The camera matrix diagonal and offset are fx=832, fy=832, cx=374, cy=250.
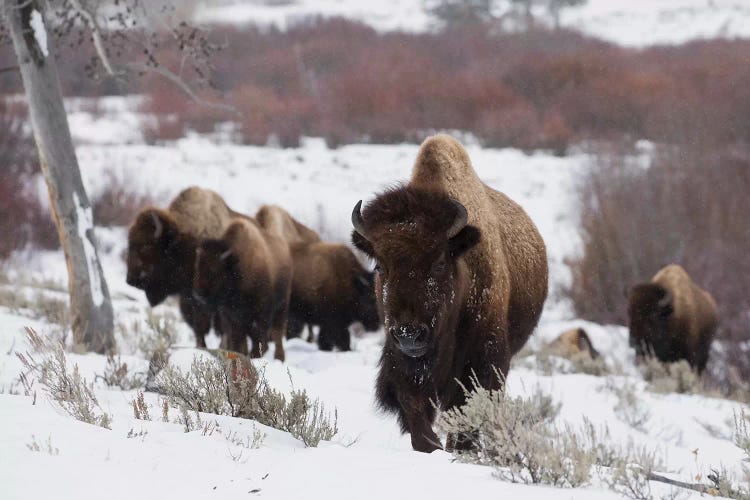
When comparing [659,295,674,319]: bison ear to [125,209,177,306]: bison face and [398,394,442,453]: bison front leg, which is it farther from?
[398,394,442,453]: bison front leg

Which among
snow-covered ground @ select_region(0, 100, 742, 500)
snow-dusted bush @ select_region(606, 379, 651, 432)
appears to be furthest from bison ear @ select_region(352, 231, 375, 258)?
snow-dusted bush @ select_region(606, 379, 651, 432)

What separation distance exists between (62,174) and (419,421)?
5.00 m

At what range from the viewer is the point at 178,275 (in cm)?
958

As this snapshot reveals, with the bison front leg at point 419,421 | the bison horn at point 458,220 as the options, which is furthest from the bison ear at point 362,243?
the bison front leg at point 419,421

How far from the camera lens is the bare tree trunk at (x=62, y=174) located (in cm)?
781

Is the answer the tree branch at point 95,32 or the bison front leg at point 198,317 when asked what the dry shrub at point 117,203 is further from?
the tree branch at point 95,32

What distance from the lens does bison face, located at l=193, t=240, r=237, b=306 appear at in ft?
28.9

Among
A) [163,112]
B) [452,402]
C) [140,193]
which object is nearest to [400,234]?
[452,402]

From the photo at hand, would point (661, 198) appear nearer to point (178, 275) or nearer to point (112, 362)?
point (178, 275)

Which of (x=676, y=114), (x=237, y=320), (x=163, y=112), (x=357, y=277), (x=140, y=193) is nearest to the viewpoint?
(x=237, y=320)

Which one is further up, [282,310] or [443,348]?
[443,348]

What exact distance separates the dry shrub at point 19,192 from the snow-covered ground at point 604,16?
72.7ft

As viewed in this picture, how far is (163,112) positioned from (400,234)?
26314mm

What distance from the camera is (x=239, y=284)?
8930 millimetres
